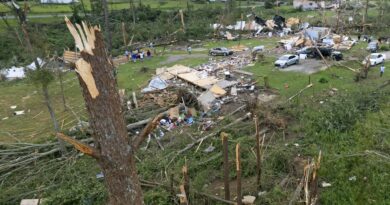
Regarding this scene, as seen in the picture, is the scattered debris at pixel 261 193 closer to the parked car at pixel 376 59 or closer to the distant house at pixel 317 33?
the parked car at pixel 376 59

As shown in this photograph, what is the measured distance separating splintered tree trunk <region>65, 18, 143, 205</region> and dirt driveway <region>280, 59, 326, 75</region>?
15963 millimetres

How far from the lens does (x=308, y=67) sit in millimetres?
20250

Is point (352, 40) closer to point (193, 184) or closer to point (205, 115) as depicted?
point (205, 115)

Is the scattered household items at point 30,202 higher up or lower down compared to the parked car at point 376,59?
lower down

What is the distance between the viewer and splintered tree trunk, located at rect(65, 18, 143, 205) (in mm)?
4246

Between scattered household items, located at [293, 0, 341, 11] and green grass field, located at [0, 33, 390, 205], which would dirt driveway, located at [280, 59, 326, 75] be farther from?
scattered household items, located at [293, 0, 341, 11]

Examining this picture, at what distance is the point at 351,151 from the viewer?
1034 centimetres

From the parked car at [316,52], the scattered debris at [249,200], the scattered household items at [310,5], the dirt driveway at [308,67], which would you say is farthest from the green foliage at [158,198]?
the scattered household items at [310,5]

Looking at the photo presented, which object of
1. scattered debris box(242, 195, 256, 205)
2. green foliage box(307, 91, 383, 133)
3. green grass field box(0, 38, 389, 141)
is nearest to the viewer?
scattered debris box(242, 195, 256, 205)

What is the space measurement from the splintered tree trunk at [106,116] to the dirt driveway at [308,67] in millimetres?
15963

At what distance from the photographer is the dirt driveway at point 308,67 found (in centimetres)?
1956

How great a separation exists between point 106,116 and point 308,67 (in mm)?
17494

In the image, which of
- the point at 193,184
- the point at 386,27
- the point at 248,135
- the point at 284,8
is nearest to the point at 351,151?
the point at 248,135

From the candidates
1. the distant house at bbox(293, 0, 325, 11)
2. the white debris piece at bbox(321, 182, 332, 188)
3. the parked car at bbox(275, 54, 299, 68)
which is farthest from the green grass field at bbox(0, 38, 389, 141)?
the distant house at bbox(293, 0, 325, 11)
